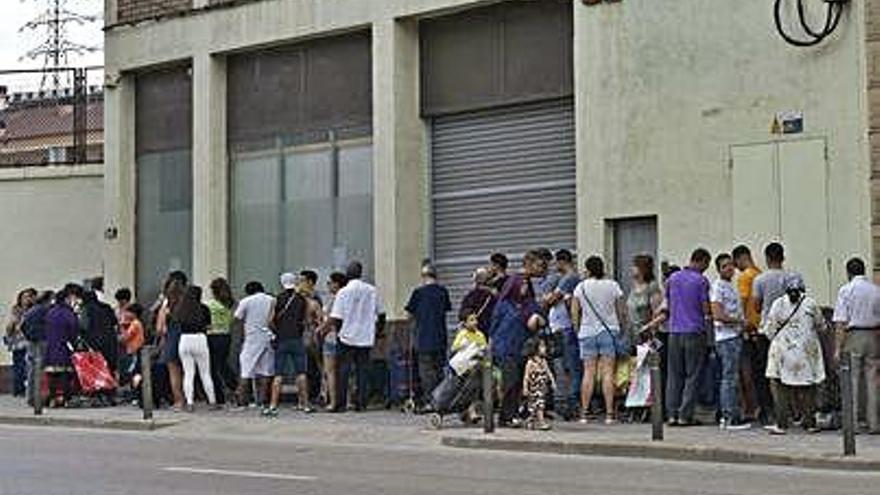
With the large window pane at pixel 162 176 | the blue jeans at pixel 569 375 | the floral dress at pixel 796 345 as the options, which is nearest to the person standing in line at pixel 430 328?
the blue jeans at pixel 569 375

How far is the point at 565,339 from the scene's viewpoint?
19828 millimetres

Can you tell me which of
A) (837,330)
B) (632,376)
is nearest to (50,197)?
(632,376)

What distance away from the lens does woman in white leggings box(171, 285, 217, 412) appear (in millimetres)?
22594

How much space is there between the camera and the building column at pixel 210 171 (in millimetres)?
26938

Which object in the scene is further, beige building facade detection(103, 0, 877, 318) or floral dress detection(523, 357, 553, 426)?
beige building facade detection(103, 0, 877, 318)

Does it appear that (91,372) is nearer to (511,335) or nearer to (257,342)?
(257,342)

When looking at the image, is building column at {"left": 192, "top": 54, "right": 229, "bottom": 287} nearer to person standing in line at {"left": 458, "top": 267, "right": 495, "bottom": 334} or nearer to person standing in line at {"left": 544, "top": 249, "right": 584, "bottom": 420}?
person standing in line at {"left": 458, "top": 267, "right": 495, "bottom": 334}

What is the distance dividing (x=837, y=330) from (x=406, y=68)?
8787 mm

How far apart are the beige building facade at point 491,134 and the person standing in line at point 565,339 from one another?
5.32 ft

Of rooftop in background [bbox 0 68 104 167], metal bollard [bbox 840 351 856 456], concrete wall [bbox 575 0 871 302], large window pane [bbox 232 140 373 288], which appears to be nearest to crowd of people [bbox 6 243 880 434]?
concrete wall [bbox 575 0 871 302]

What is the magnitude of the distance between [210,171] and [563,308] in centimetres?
890

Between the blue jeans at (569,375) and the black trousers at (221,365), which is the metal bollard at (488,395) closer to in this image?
the blue jeans at (569,375)

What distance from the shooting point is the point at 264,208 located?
87.6 feet

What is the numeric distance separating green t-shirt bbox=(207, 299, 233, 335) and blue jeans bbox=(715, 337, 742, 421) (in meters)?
8.05
